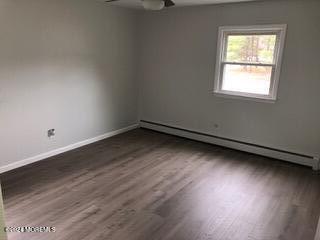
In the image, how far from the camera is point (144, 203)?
298 cm

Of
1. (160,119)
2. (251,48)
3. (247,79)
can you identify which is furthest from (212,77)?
(160,119)

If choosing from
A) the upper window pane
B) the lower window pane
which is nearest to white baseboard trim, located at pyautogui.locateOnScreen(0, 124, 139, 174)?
the lower window pane

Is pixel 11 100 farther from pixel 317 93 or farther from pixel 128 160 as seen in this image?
pixel 317 93

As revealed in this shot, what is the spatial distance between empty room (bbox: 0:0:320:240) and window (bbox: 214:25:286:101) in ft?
0.06

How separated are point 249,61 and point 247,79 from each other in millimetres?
301

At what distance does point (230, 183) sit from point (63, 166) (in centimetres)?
232

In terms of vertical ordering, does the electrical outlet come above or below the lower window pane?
below

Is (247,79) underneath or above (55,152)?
above

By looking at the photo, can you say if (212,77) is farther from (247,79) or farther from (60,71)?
(60,71)

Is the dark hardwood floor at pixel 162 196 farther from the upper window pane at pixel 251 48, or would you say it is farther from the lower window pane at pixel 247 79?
the upper window pane at pixel 251 48

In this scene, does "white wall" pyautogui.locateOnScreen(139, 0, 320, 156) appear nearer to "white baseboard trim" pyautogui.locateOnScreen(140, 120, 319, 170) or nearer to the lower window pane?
"white baseboard trim" pyautogui.locateOnScreen(140, 120, 319, 170)

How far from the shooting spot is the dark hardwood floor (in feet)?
8.37

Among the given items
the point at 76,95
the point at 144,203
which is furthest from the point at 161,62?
the point at 144,203

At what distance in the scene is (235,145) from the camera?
4.75m
